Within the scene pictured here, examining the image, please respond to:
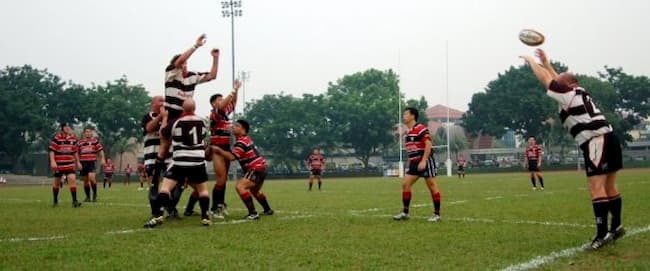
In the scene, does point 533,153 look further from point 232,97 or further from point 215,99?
point 232,97

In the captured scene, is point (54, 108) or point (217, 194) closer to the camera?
point (217, 194)

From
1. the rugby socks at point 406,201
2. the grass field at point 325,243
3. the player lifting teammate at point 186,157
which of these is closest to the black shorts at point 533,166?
the grass field at point 325,243

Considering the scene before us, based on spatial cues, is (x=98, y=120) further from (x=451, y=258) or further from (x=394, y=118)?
(x=451, y=258)

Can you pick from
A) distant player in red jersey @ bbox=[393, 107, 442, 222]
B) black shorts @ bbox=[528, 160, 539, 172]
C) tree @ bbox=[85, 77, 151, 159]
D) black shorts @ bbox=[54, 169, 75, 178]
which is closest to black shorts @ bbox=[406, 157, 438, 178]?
distant player in red jersey @ bbox=[393, 107, 442, 222]

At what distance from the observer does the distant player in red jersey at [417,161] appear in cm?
1080

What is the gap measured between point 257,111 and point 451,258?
73.3 m

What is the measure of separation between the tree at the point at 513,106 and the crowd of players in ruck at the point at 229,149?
62820 millimetres

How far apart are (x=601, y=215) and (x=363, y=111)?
68.3 m

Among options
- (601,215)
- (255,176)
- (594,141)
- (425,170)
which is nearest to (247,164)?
(255,176)

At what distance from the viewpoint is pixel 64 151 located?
51.1ft

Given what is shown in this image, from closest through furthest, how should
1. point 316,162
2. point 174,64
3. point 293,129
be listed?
point 174,64 → point 316,162 → point 293,129

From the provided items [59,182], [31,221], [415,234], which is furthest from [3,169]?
[415,234]

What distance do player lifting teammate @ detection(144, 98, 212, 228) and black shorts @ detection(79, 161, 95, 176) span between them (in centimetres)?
842

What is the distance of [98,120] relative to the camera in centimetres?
6612
